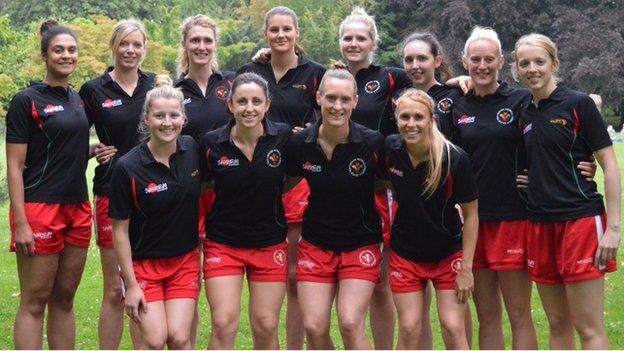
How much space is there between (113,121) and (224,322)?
1798 mm

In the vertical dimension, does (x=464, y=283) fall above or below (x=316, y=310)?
above

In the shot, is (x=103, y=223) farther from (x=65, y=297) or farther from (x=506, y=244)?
(x=506, y=244)

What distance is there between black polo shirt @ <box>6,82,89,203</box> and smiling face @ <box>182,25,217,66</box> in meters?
0.98

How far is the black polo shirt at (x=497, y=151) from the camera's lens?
718 centimetres

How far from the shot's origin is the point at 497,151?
7.19m

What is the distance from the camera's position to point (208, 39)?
305 inches

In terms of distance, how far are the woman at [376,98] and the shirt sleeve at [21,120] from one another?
2.41 metres

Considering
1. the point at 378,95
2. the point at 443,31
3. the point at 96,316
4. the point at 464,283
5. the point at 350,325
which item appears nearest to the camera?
the point at 464,283

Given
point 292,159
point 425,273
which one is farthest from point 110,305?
point 425,273

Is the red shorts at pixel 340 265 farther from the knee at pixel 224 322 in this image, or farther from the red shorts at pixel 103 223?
the red shorts at pixel 103 223

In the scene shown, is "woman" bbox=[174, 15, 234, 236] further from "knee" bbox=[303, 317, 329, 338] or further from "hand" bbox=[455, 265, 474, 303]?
"hand" bbox=[455, 265, 474, 303]

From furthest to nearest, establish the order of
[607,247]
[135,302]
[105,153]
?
[105,153]
[135,302]
[607,247]

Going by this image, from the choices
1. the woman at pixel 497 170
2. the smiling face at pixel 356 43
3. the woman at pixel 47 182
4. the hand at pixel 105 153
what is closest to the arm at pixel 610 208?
the woman at pixel 497 170

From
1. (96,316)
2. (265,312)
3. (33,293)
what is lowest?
(96,316)
